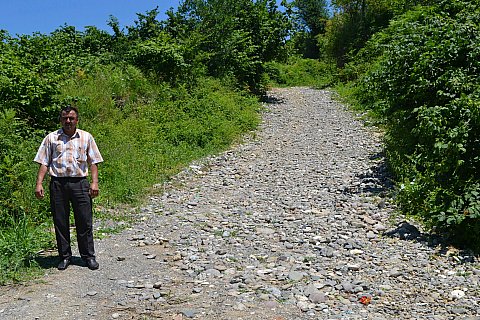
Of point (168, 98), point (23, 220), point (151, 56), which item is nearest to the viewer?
point (23, 220)

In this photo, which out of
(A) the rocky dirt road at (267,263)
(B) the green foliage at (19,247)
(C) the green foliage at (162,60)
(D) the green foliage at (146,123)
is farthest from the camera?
(C) the green foliage at (162,60)

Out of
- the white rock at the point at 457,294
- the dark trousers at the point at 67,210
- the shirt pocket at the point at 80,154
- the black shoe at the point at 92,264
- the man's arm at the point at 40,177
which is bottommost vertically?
the white rock at the point at 457,294

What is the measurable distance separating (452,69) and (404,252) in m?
3.89

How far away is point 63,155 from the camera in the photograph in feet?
18.9

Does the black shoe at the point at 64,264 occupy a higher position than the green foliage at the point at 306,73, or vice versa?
the green foliage at the point at 306,73

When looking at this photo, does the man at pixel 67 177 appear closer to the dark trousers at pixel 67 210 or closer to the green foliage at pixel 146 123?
the dark trousers at pixel 67 210

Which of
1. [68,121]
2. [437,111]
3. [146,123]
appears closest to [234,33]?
[146,123]

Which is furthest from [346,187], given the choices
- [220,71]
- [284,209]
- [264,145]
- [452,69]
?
[220,71]

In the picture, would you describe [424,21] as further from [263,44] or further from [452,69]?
[263,44]

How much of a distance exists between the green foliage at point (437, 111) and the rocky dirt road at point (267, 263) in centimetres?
49

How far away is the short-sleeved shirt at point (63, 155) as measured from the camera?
5.77 metres

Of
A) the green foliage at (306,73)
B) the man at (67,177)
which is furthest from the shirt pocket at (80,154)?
the green foliage at (306,73)

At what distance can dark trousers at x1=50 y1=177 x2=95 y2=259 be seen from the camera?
5812mm

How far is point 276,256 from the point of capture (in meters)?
6.33
